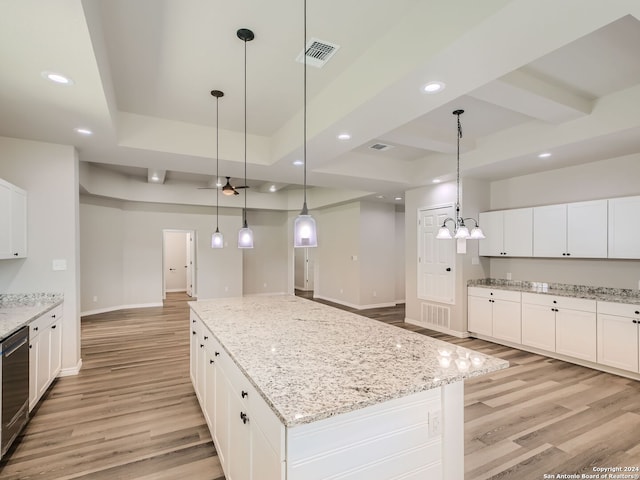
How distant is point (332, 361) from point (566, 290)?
4521 millimetres

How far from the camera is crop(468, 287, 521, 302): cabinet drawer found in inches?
191

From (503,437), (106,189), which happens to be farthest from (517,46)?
(106,189)

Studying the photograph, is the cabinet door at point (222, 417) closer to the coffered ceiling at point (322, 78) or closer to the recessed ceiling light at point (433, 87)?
the coffered ceiling at point (322, 78)

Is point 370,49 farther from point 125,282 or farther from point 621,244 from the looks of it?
point 125,282

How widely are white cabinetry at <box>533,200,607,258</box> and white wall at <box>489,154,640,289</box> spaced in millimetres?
273

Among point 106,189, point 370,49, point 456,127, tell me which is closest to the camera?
point 370,49

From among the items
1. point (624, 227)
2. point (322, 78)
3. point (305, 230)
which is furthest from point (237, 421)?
point (624, 227)

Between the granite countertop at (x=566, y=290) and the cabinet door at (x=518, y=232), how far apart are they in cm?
52

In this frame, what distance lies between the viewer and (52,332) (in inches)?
135

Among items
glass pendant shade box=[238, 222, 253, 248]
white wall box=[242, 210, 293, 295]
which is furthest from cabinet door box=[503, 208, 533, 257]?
white wall box=[242, 210, 293, 295]

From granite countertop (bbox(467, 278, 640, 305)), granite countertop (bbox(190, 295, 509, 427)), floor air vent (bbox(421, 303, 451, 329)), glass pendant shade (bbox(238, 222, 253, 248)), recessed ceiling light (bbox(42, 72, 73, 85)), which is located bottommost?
floor air vent (bbox(421, 303, 451, 329))

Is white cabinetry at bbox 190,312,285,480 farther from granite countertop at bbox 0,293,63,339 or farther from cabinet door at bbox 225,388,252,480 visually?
granite countertop at bbox 0,293,63,339

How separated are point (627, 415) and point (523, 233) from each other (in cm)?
264

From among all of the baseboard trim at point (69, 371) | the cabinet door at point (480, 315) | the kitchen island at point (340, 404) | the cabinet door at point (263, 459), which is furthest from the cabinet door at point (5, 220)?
the cabinet door at point (480, 315)
